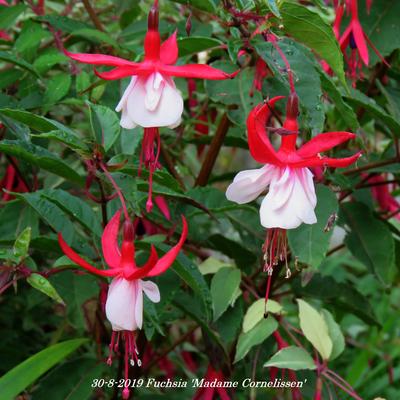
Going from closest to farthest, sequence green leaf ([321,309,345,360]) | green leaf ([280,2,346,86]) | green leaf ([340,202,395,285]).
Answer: green leaf ([280,2,346,86]), green leaf ([321,309,345,360]), green leaf ([340,202,395,285])

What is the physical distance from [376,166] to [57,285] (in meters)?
0.48

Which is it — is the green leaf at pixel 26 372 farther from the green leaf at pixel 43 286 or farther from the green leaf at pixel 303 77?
the green leaf at pixel 303 77

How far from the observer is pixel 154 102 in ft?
2.02

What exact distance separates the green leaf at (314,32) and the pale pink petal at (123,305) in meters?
0.30

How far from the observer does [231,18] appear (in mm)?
800

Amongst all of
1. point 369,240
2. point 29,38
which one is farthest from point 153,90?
point 369,240

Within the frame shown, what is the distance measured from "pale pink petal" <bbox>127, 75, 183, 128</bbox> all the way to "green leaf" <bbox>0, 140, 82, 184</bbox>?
0.14 m

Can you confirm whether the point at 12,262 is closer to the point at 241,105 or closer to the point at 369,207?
the point at 241,105

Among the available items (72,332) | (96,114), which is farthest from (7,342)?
(96,114)

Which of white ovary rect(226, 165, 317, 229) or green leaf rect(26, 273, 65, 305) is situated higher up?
white ovary rect(226, 165, 317, 229)

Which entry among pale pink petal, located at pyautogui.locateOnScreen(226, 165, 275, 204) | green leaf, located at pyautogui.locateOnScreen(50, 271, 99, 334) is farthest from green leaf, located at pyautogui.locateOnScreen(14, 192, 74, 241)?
pale pink petal, located at pyautogui.locateOnScreen(226, 165, 275, 204)

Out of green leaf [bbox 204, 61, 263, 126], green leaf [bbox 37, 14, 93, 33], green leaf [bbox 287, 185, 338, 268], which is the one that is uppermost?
green leaf [bbox 204, 61, 263, 126]

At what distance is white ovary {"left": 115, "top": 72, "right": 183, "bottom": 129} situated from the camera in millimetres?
622

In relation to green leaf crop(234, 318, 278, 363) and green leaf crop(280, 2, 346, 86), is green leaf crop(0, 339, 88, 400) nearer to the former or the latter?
green leaf crop(234, 318, 278, 363)
